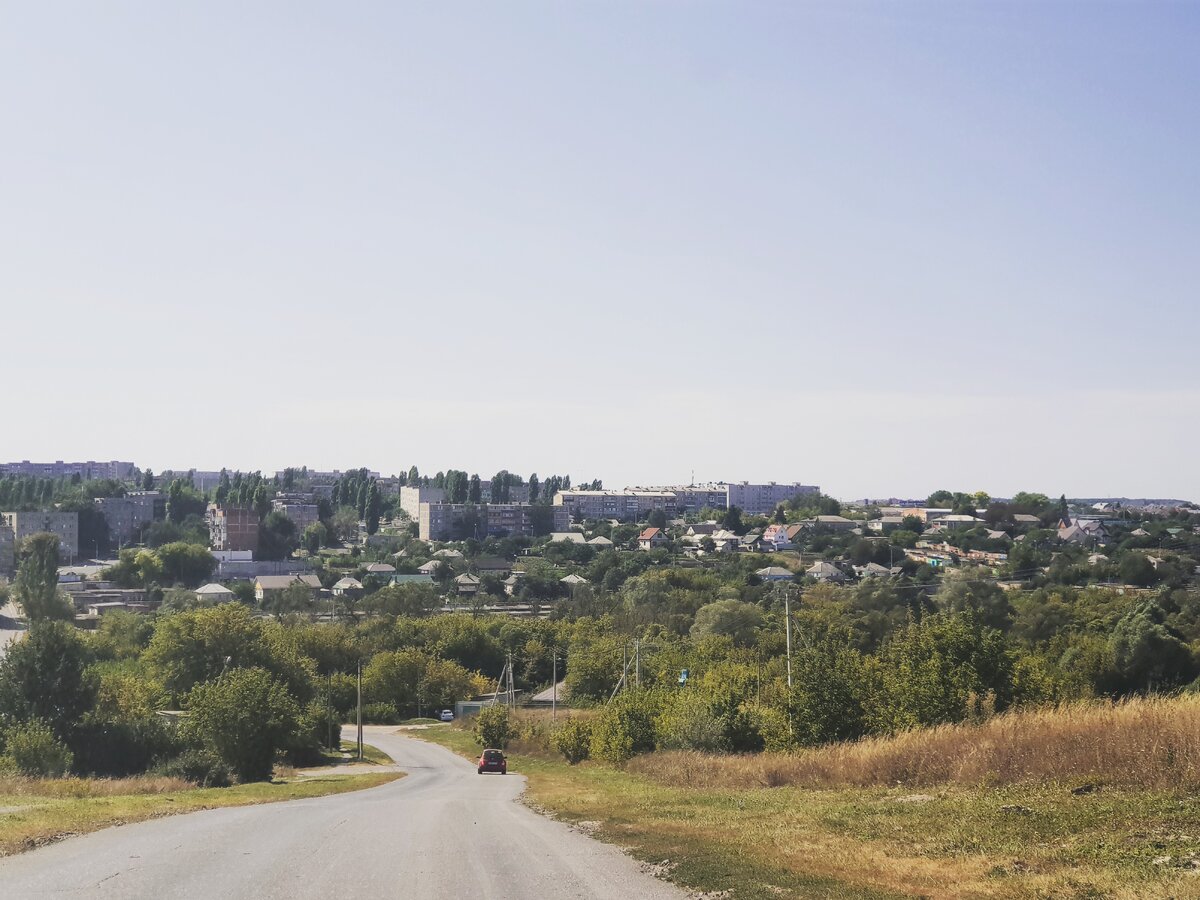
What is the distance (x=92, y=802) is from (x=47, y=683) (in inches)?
1223

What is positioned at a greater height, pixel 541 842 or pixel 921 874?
pixel 921 874

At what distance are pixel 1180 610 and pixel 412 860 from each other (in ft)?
256

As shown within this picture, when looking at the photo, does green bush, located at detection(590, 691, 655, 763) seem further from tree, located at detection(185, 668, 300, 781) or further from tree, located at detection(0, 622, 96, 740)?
tree, located at detection(0, 622, 96, 740)

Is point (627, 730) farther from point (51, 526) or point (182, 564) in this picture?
point (51, 526)

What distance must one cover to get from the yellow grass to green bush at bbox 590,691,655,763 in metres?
15.9

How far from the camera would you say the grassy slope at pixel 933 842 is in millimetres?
11531

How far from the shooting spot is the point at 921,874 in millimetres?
12414

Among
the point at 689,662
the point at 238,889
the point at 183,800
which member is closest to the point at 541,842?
the point at 238,889

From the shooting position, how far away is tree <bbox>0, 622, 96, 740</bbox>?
167 ft

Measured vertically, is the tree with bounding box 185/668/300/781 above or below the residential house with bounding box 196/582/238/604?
above

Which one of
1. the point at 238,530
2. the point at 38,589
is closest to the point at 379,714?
the point at 38,589

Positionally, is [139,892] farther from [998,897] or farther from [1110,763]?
[1110,763]

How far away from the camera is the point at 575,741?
167ft

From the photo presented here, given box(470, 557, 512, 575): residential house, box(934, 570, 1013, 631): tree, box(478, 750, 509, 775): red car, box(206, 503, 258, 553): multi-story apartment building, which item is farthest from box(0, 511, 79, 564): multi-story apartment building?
box(478, 750, 509, 775): red car
